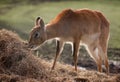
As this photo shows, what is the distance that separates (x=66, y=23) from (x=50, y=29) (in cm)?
70

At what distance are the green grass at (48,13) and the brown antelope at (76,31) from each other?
509cm

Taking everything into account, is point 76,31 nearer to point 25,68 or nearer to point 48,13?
point 25,68

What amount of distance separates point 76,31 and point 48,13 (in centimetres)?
1779

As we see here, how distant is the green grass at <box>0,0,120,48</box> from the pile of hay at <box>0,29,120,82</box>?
26.1ft

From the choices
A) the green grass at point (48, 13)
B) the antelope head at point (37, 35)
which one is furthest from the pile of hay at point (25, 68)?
the green grass at point (48, 13)

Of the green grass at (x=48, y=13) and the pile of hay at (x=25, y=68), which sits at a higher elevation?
the pile of hay at (x=25, y=68)

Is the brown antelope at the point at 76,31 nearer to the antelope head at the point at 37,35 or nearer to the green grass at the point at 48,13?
the antelope head at the point at 37,35

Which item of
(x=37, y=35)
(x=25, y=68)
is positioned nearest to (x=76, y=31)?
(x=37, y=35)

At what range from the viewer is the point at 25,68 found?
1316 cm

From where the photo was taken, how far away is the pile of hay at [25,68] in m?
13.0

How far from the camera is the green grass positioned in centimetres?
2629

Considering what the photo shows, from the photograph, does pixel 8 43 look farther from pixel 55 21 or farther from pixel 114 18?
pixel 114 18

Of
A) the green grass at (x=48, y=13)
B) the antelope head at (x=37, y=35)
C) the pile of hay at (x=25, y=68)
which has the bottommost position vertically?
the green grass at (x=48, y=13)

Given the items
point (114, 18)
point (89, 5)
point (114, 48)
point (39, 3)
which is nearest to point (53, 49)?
point (114, 48)
